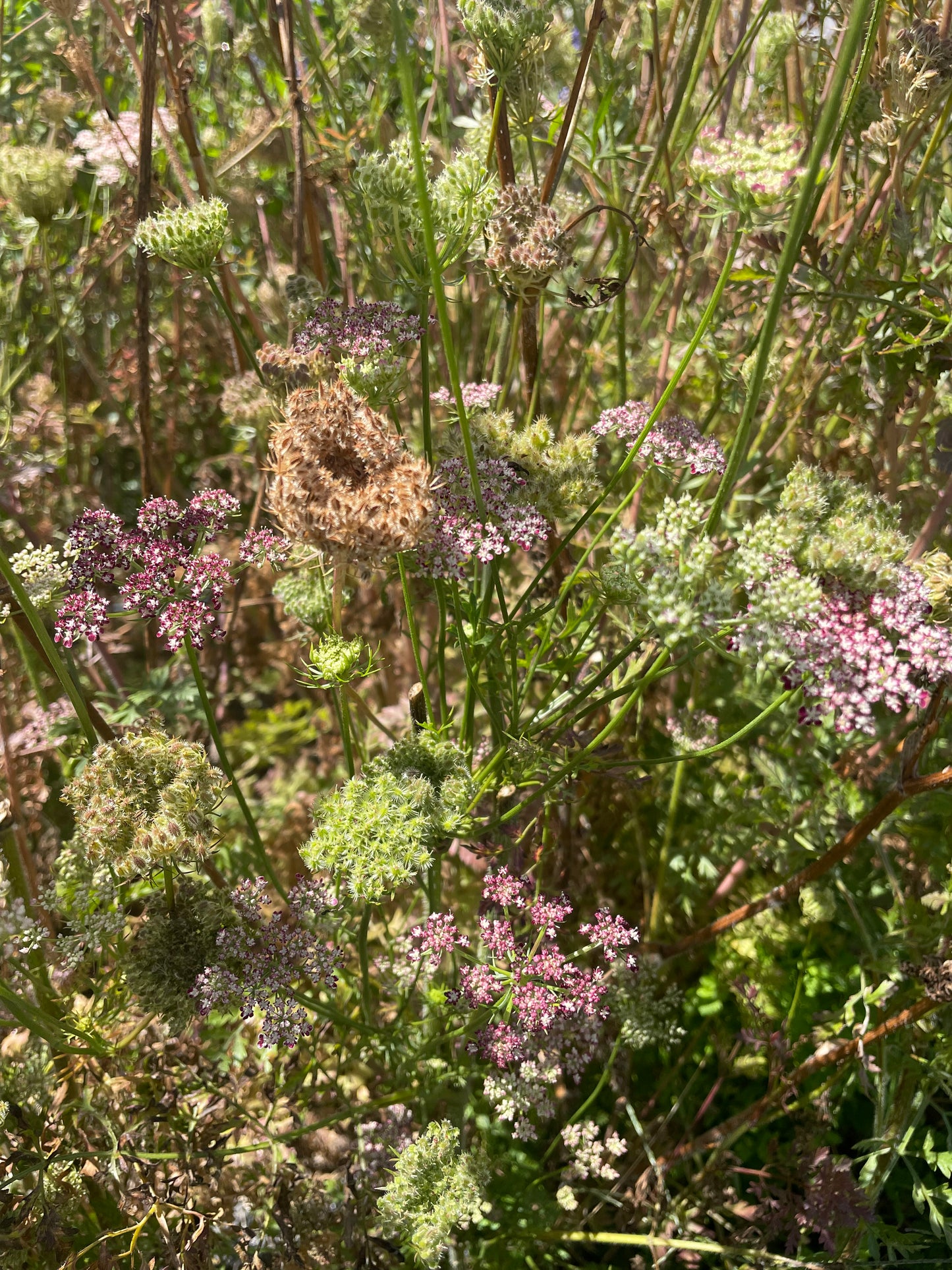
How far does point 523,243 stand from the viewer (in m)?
1.94

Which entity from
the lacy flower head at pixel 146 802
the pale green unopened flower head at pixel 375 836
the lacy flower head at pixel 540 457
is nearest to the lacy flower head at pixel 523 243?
the lacy flower head at pixel 540 457

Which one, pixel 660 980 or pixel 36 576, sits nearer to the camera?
pixel 36 576

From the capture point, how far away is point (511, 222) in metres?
1.98

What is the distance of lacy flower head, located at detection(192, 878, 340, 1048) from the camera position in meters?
1.88

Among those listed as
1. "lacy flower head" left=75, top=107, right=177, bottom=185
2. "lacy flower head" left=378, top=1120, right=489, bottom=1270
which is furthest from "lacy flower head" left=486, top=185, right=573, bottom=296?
"lacy flower head" left=378, top=1120, right=489, bottom=1270

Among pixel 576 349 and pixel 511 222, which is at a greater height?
pixel 511 222

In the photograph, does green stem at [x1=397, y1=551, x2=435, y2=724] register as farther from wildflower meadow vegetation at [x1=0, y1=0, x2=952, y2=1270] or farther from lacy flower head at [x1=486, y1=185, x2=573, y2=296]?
lacy flower head at [x1=486, y1=185, x2=573, y2=296]

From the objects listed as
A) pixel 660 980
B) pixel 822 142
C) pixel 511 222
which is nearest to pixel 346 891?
pixel 660 980

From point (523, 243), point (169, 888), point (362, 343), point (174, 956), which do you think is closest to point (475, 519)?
point (362, 343)

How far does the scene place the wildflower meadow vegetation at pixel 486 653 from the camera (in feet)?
6.24

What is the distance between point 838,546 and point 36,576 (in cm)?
174

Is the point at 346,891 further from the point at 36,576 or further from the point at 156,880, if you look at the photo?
the point at 36,576

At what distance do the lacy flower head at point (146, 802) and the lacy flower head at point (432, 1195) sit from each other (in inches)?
35.2

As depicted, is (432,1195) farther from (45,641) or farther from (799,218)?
(799,218)
